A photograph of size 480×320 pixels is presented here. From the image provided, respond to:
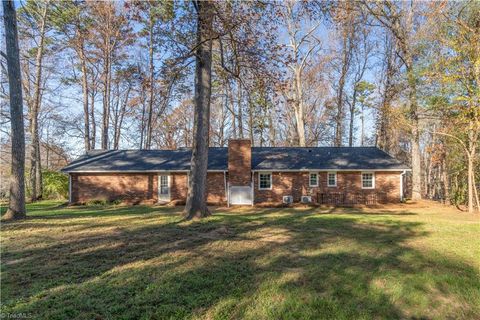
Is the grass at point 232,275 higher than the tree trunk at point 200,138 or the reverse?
the reverse

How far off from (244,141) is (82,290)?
48.6 ft

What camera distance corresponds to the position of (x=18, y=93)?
973cm

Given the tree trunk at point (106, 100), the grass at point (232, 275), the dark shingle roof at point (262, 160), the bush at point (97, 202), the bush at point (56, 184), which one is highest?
the tree trunk at point (106, 100)

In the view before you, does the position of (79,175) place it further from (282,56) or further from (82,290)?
(82,290)

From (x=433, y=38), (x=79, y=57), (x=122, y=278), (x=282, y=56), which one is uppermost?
(x=79, y=57)

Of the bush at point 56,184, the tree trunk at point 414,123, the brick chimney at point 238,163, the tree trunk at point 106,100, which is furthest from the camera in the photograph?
the tree trunk at point 106,100

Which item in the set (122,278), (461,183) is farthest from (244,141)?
(122,278)

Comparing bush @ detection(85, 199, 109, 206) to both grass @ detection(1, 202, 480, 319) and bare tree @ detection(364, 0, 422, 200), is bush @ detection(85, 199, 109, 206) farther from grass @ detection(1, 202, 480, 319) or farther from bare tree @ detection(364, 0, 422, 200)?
bare tree @ detection(364, 0, 422, 200)

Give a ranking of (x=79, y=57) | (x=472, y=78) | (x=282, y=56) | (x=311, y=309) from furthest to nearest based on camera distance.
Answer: (x=79, y=57)
(x=472, y=78)
(x=282, y=56)
(x=311, y=309)

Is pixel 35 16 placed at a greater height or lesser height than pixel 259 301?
greater

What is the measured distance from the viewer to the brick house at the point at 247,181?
18.1m

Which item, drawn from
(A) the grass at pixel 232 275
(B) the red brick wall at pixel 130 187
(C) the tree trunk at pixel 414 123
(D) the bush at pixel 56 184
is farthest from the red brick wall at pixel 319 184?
(D) the bush at pixel 56 184

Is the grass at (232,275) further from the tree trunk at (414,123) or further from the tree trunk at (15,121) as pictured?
the tree trunk at (414,123)

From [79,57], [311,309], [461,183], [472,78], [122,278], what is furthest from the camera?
[79,57]
